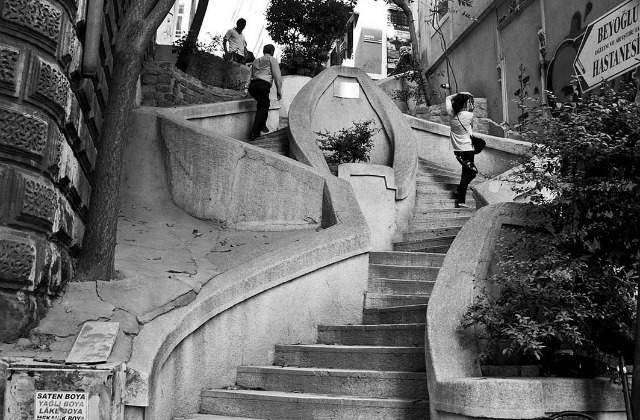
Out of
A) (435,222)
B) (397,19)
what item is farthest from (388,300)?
(397,19)

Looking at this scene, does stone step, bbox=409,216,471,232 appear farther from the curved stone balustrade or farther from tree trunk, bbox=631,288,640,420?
tree trunk, bbox=631,288,640,420

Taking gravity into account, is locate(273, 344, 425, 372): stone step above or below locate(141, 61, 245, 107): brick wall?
below

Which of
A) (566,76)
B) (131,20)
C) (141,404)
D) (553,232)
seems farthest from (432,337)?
(566,76)

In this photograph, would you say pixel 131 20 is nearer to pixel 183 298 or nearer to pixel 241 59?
pixel 183 298

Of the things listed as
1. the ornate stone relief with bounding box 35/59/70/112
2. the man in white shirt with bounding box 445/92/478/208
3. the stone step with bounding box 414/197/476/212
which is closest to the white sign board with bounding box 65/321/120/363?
the ornate stone relief with bounding box 35/59/70/112

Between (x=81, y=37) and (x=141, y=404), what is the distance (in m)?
3.11

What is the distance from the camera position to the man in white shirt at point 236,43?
15.9 m

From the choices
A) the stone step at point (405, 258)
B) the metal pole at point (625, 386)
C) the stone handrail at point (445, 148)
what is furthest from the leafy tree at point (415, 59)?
the metal pole at point (625, 386)

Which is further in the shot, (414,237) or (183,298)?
(414,237)

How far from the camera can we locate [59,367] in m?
4.12

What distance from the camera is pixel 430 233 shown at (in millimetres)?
8672

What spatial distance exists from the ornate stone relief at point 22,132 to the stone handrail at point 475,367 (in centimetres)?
297

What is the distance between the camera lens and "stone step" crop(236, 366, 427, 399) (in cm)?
507

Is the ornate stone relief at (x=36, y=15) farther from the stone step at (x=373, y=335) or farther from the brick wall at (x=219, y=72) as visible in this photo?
the brick wall at (x=219, y=72)
